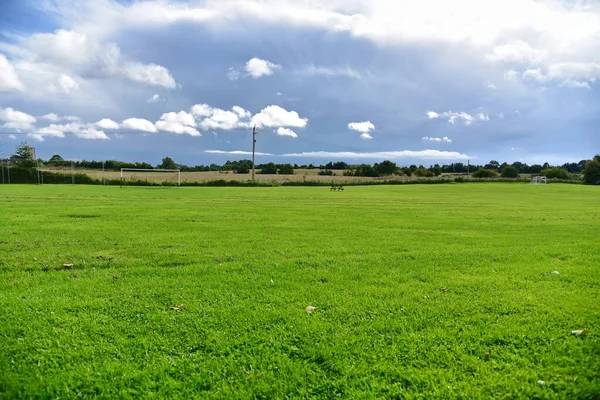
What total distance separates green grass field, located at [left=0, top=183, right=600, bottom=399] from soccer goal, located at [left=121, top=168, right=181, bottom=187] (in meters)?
43.5

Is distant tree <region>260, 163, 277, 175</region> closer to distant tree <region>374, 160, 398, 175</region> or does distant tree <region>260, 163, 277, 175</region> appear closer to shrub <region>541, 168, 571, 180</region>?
distant tree <region>374, 160, 398, 175</region>

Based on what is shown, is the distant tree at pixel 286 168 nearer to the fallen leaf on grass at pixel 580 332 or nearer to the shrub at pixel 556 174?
the shrub at pixel 556 174

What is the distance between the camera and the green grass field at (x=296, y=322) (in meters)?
3.08

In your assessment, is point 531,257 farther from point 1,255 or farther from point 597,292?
point 1,255

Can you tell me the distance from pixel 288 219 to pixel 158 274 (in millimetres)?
7605

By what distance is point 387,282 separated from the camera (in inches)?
217

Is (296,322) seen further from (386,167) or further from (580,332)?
(386,167)

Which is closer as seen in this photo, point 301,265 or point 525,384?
point 525,384

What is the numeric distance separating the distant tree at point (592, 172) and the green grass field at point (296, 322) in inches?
3632

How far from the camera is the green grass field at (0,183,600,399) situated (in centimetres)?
308

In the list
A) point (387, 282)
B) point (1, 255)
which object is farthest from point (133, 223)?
point (387, 282)

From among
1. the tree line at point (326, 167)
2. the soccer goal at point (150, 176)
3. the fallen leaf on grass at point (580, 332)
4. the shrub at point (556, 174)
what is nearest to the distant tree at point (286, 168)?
the tree line at point (326, 167)

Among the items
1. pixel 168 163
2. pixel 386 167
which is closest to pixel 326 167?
pixel 386 167

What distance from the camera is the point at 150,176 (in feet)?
169
